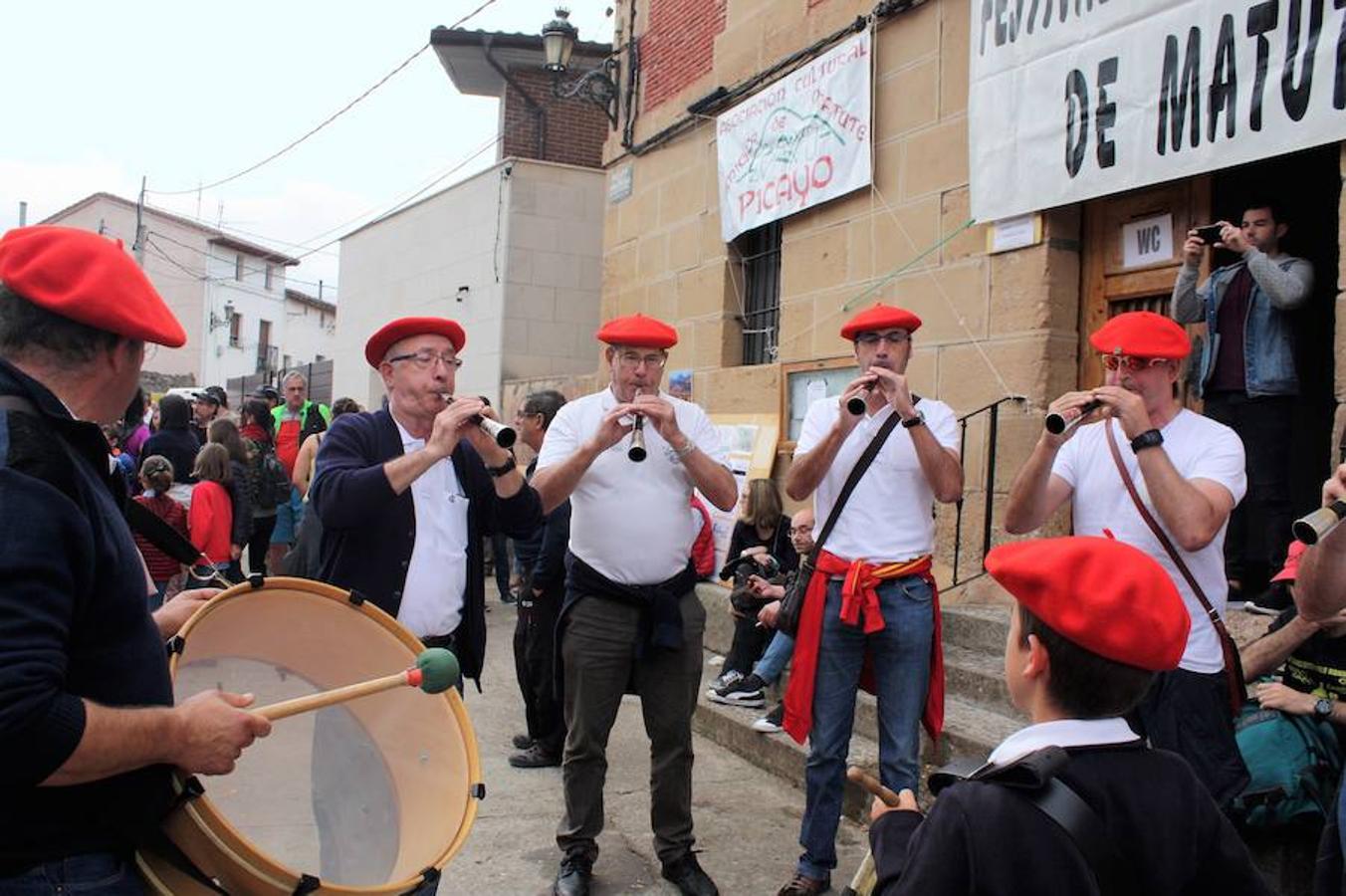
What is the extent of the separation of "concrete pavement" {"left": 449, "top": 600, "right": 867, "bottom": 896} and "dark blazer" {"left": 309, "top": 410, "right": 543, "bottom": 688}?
4.08 ft

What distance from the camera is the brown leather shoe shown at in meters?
3.67

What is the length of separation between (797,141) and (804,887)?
5.70m

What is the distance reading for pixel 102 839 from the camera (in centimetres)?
162

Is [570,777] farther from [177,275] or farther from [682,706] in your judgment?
[177,275]

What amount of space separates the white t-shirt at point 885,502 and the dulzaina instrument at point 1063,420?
25.8 inches

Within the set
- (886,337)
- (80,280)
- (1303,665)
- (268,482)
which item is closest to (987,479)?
(886,337)

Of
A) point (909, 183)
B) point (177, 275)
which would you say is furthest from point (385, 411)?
point (177, 275)

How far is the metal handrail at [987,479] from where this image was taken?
19.3 feet

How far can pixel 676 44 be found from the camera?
9703 mm

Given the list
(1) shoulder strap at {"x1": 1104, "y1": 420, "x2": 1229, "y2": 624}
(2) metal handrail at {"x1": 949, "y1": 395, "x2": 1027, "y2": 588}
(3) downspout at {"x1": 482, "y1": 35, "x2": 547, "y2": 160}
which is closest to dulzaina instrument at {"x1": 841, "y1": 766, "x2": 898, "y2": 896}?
(1) shoulder strap at {"x1": 1104, "y1": 420, "x2": 1229, "y2": 624}

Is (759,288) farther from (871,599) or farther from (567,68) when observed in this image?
(567,68)

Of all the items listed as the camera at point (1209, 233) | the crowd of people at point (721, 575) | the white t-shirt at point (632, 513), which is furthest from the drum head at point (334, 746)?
the camera at point (1209, 233)

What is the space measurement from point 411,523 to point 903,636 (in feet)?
5.90

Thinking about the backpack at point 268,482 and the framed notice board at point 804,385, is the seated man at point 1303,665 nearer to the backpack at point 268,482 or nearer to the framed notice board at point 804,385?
the framed notice board at point 804,385
